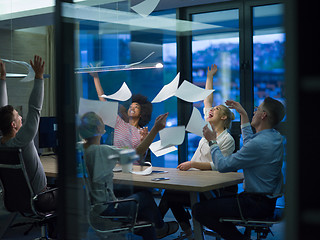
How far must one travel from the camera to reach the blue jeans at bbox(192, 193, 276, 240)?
3207mm

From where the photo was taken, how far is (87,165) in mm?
2473

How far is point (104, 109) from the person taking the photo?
252 centimetres

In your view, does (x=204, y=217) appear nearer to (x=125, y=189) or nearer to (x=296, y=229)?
(x=125, y=189)

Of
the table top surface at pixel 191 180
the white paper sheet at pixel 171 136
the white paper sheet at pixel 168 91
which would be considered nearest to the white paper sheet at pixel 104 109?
the table top surface at pixel 191 180

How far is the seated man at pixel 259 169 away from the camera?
3193 millimetres

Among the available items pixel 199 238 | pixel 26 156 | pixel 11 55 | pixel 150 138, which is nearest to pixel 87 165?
pixel 150 138

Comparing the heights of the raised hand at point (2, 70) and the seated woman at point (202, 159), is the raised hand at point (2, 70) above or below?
above

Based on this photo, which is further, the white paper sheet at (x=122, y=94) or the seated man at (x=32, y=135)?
the seated man at (x=32, y=135)

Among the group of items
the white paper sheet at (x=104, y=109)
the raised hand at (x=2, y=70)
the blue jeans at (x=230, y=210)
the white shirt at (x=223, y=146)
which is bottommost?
the blue jeans at (x=230, y=210)

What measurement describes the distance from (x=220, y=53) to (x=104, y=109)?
4372mm

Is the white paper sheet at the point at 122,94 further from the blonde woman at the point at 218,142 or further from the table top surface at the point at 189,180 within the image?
the blonde woman at the point at 218,142

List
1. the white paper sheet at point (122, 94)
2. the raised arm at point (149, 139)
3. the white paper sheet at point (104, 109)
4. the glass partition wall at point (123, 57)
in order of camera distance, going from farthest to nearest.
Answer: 1. the raised arm at point (149, 139)
2. the white paper sheet at point (122, 94)
3. the white paper sheet at point (104, 109)
4. the glass partition wall at point (123, 57)

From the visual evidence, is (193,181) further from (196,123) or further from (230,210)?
(196,123)

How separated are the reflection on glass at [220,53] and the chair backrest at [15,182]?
3495 mm
